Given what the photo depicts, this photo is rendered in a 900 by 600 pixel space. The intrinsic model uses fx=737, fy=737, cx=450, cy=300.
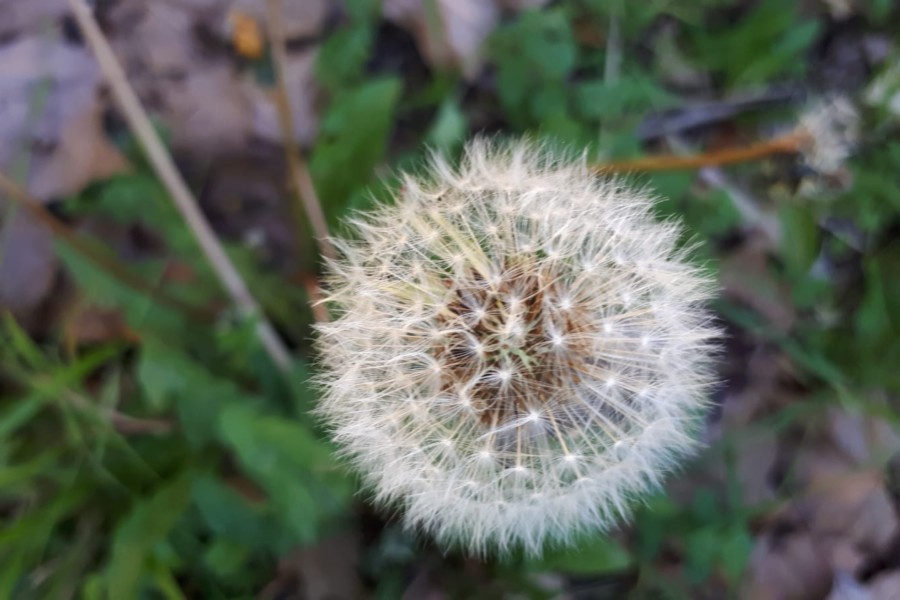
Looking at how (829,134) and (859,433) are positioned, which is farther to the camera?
(859,433)

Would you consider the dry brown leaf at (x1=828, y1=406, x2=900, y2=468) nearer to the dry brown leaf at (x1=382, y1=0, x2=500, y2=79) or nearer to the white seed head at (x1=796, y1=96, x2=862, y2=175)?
the white seed head at (x1=796, y1=96, x2=862, y2=175)

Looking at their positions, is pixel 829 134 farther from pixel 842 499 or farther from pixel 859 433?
pixel 842 499

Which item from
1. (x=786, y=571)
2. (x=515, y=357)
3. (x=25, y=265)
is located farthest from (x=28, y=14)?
(x=786, y=571)

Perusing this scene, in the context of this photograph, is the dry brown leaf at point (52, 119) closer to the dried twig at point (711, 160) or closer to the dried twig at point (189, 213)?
the dried twig at point (189, 213)

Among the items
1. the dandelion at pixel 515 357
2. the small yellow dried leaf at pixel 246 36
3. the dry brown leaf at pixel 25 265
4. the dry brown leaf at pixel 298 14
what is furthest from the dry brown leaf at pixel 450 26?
the dry brown leaf at pixel 25 265

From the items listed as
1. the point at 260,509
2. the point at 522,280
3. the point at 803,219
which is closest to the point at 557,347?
the point at 522,280

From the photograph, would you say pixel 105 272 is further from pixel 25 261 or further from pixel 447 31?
pixel 447 31

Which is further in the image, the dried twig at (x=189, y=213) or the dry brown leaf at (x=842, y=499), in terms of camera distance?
the dry brown leaf at (x=842, y=499)
